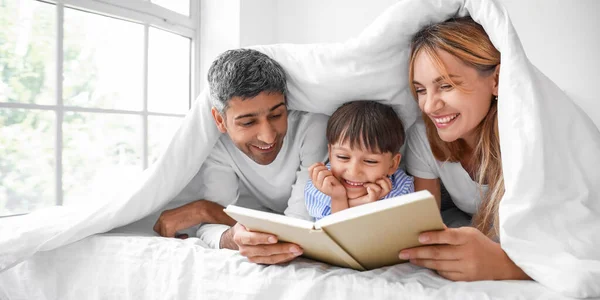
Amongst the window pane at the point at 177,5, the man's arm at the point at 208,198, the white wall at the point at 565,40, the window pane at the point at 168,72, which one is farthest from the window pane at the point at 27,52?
the white wall at the point at 565,40

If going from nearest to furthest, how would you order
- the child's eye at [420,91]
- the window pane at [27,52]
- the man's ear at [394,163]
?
1. the child's eye at [420,91]
2. the man's ear at [394,163]
3. the window pane at [27,52]

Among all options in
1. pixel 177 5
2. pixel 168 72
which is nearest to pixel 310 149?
pixel 168 72

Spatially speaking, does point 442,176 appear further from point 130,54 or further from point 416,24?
point 130,54

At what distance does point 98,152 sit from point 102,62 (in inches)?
17.5

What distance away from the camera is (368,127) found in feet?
3.80

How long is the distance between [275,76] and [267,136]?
0.18 meters

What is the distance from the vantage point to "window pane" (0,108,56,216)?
1.69m

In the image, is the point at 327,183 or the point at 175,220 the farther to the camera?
the point at 175,220

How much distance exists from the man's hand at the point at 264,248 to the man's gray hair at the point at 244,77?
45 cm

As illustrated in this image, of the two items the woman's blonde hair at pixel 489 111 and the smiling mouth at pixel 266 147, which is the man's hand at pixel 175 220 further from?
the woman's blonde hair at pixel 489 111

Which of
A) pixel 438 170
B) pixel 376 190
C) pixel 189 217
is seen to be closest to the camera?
pixel 376 190

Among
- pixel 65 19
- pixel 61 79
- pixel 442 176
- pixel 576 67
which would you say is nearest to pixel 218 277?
pixel 442 176

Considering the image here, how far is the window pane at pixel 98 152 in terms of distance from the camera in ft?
6.36

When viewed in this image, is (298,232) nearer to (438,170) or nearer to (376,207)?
(376,207)
